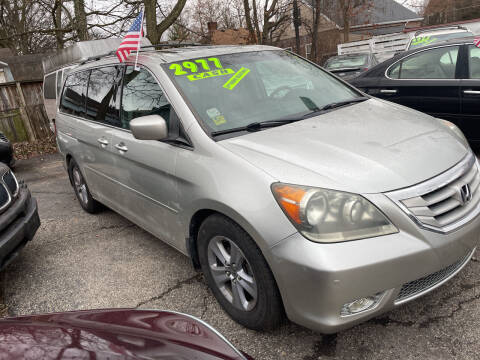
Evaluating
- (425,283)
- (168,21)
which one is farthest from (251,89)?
(168,21)

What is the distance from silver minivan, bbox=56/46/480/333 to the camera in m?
1.96

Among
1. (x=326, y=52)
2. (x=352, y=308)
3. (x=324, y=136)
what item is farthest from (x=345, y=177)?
(x=326, y=52)

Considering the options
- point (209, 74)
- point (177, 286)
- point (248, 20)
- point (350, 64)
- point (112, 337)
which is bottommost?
point (177, 286)

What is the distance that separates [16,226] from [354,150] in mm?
2723

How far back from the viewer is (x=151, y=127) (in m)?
2.64

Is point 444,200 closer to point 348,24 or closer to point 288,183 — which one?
point 288,183

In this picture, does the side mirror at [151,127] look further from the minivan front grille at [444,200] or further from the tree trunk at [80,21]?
the tree trunk at [80,21]

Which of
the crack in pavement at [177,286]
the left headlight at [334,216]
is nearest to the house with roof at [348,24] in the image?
the crack in pavement at [177,286]

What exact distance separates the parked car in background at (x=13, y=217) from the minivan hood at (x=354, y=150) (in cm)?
193

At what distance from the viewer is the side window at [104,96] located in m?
3.61

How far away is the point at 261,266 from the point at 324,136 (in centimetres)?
92

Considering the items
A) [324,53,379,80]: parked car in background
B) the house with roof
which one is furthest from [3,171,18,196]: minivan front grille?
the house with roof

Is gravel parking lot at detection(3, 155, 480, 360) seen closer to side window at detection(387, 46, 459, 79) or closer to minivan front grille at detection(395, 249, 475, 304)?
minivan front grille at detection(395, 249, 475, 304)

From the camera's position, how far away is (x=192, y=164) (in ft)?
8.43
